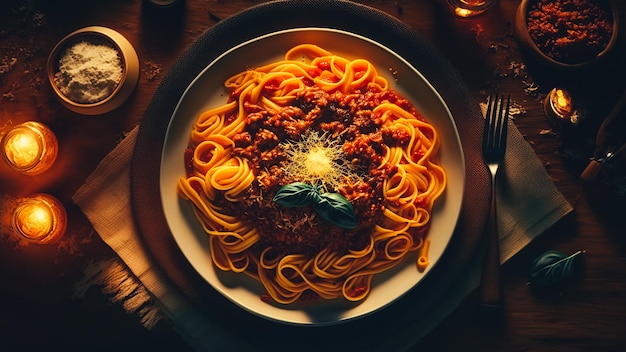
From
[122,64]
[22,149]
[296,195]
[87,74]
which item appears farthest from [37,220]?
[296,195]

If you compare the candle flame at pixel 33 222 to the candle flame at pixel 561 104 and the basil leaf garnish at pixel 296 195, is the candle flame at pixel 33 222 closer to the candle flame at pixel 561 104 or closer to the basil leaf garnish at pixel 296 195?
the basil leaf garnish at pixel 296 195

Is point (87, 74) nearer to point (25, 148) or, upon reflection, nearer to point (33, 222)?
point (25, 148)

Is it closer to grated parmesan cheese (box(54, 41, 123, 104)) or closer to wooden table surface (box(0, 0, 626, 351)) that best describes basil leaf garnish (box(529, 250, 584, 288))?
wooden table surface (box(0, 0, 626, 351))

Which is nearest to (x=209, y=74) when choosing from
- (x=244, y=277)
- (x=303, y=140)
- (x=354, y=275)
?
(x=303, y=140)

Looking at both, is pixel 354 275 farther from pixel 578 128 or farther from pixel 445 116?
pixel 578 128

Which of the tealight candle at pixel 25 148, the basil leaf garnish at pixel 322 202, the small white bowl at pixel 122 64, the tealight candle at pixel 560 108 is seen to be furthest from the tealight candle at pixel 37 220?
the tealight candle at pixel 560 108

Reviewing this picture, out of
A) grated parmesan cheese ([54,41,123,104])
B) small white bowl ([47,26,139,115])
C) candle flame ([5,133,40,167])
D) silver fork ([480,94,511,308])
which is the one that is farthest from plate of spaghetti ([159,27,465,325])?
candle flame ([5,133,40,167])
